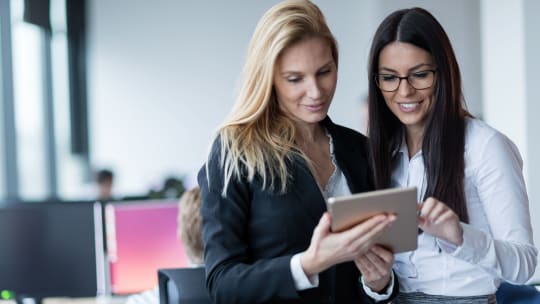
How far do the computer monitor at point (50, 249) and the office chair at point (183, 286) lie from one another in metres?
1.48

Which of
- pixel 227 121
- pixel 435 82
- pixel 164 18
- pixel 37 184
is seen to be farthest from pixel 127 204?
pixel 164 18

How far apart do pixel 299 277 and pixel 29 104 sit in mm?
6156

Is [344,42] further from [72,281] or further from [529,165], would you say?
[72,281]

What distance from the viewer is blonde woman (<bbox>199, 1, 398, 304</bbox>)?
1.61m

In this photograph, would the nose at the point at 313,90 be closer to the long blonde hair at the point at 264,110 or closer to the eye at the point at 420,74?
the long blonde hair at the point at 264,110

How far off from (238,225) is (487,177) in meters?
0.60

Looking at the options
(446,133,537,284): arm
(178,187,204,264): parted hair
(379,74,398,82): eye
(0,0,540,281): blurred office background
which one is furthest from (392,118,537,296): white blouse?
(0,0,540,281): blurred office background

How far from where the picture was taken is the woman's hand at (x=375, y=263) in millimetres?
1602

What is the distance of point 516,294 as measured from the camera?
1.89m

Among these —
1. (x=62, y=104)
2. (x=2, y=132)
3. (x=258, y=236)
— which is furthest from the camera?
(x=62, y=104)

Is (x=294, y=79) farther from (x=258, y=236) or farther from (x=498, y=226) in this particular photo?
(x=498, y=226)

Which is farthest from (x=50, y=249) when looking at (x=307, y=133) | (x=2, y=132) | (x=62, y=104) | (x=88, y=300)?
(x=62, y=104)

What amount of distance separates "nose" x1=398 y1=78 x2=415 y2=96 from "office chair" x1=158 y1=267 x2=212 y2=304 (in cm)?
68

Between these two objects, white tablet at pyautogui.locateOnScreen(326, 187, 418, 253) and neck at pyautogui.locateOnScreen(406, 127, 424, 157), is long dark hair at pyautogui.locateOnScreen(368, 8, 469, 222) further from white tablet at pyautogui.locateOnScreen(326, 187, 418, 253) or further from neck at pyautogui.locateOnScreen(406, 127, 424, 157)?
white tablet at pyautogui.locateOnScreen(326, 187, 418, 253)
